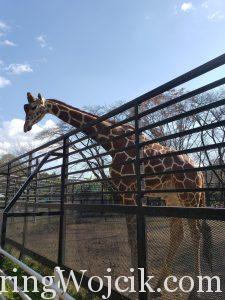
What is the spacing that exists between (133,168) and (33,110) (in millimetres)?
3221

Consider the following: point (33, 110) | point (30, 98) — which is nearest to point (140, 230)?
point (33, 110)

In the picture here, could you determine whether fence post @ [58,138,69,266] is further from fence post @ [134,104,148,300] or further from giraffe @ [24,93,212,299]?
fence post @ [134,104,148,300]

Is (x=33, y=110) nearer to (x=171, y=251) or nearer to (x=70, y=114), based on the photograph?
(x=70, y=114)

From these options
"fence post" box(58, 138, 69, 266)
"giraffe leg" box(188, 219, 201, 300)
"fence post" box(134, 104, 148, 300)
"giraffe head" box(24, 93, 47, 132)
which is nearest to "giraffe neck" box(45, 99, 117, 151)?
"giraffe head" box(24, 93, 47, 132)

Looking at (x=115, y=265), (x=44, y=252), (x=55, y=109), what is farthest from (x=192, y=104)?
(x=115, y=265)

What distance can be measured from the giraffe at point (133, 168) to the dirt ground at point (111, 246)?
0.07 meters

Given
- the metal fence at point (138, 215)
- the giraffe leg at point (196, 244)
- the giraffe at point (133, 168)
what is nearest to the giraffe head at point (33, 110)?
the giraffe at point (133, 168)

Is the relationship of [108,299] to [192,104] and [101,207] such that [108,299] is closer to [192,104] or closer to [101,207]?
[101,207]

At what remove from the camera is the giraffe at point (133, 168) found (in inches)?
118

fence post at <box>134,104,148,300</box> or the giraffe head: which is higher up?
the giraffe head

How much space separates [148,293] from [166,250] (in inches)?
14.8

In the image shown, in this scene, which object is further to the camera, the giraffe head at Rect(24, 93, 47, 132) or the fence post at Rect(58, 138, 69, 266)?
the giraffe head at Rect(24, 93, 47, 132)

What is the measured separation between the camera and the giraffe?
3.00 meters

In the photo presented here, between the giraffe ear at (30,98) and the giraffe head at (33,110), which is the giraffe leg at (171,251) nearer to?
the giraffe head at (33,110)
